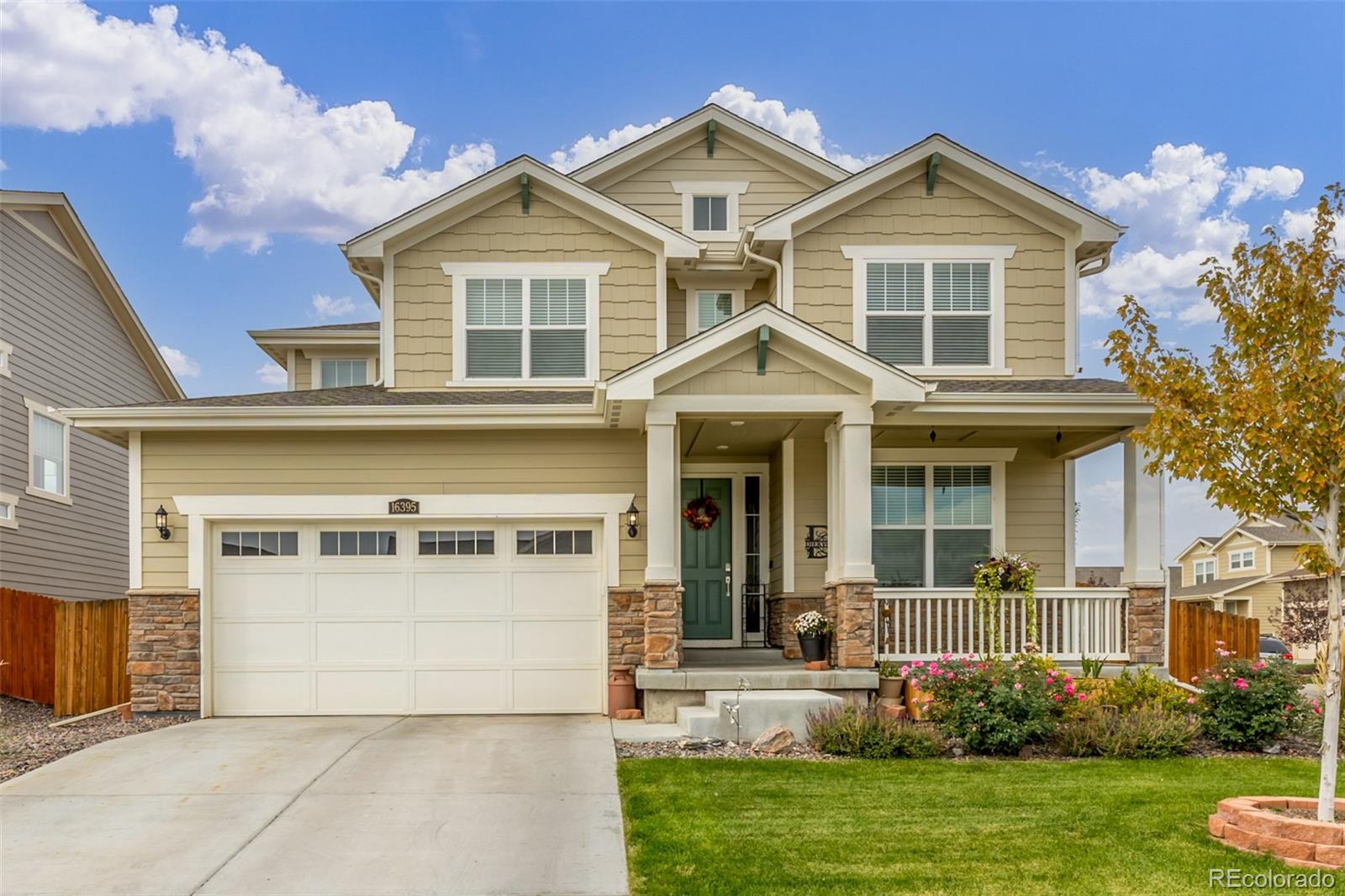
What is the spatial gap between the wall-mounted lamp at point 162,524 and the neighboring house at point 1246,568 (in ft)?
100

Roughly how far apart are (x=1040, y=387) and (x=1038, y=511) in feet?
5.51

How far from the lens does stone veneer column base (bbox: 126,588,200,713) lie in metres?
11.9

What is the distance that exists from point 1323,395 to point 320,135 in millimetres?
16272

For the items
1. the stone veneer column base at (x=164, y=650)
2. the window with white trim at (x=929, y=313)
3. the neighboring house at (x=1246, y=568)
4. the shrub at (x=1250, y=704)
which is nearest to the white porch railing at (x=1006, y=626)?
the shrub at (x=1250, y=704)

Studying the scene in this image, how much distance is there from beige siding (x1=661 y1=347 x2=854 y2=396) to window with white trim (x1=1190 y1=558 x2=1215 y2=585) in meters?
38.7

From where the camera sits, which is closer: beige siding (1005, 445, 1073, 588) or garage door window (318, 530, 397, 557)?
garage door window (318, 530, 397, 557)

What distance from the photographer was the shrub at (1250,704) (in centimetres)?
996

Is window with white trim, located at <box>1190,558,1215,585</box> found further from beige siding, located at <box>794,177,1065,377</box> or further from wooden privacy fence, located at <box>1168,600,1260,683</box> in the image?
beige siding, located at <box>794,177,1065,377</box>

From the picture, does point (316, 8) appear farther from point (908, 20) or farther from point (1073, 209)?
point (1073, 209)

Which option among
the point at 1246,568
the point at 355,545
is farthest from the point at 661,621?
the point at 1246,568

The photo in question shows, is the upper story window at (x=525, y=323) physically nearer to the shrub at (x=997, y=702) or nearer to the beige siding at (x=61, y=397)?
the shrub at (x=997, y=702)

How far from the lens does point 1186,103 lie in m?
15.5

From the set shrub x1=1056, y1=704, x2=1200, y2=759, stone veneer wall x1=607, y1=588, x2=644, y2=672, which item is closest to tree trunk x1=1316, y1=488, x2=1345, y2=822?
shrub x1=1056, y1=704, x2=1200, y2=759
